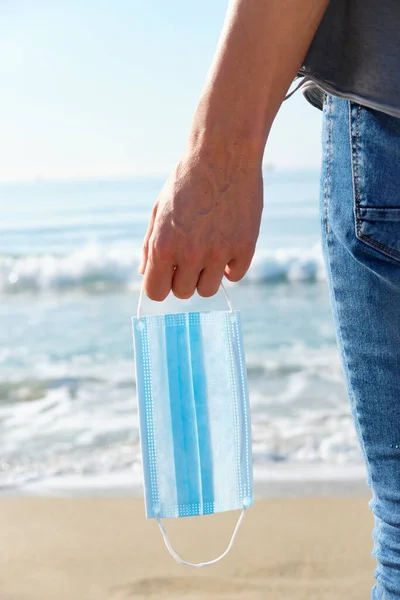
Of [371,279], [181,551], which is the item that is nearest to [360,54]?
[371,279]

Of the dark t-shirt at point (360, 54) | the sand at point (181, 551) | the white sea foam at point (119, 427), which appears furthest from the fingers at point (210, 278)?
the white sea foam at point (119, 427)

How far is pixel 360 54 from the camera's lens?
2.43 feet

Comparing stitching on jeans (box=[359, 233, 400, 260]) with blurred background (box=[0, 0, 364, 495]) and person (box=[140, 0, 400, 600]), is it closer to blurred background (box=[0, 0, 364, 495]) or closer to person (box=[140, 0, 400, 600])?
person (box=[140, 0, 400, 600])

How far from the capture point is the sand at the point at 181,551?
1.77 meters

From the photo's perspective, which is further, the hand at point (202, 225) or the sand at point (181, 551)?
the sand at point (181, 551)

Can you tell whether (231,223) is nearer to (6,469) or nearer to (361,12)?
(361,12)

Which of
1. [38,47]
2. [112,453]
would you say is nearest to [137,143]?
[38,47]

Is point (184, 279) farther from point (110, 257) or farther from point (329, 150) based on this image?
point (110, 257)

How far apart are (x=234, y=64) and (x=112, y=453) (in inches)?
94.2

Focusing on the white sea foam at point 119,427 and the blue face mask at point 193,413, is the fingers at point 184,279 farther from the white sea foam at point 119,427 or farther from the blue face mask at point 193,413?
the white sea foam at point 119,427

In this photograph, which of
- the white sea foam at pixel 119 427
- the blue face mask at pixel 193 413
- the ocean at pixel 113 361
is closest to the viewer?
the blue face mask at pixel 193 413

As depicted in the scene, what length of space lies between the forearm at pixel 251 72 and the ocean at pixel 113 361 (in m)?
1.87

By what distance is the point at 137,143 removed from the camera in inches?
813

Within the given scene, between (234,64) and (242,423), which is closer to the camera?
(234,64)
